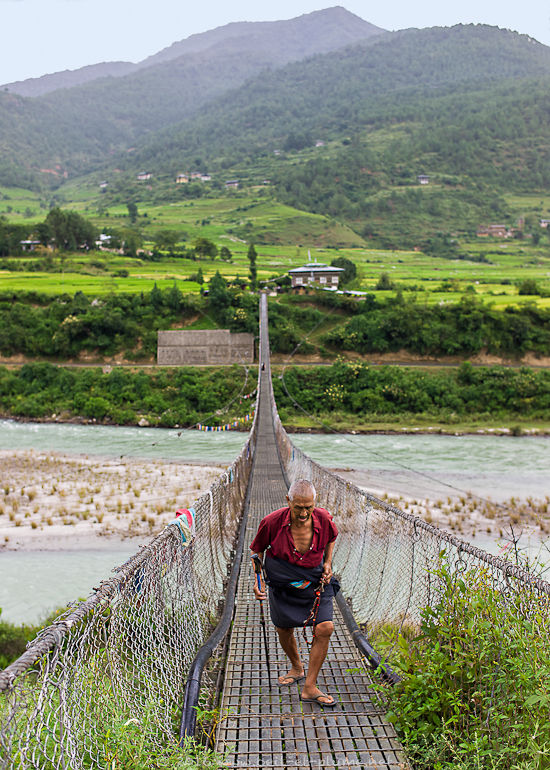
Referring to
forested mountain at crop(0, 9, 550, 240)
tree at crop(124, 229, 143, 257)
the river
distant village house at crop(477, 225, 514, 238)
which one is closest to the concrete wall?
the river

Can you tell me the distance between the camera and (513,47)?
16838 cm

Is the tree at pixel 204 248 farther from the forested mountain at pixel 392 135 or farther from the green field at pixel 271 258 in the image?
the forested mountain at pixel 392 135

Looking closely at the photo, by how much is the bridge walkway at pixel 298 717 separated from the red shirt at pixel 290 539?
23.7 inches

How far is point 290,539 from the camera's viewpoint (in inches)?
98.6

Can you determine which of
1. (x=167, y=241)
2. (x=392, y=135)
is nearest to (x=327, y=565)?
(x=167, y=241)

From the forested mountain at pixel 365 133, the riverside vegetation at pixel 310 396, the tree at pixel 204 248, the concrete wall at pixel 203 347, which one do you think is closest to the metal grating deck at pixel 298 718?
the riverside vegetation at pixel 310 396

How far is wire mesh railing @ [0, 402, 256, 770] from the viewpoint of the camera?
1.55m

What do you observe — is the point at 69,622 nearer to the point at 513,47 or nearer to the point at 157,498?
the point at 157,498

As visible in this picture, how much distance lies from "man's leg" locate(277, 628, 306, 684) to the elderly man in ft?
0.17

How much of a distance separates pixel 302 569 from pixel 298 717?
58 cm

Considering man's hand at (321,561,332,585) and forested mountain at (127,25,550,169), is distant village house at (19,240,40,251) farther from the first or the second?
forested mountain at (127,25,550,169)

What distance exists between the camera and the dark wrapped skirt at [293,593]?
2.52m

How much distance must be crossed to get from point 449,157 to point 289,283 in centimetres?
5805

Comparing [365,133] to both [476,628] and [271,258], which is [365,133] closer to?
[271,258]
